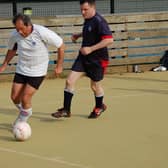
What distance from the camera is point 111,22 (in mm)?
13359

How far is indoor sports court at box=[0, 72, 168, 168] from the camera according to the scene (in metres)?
6.18

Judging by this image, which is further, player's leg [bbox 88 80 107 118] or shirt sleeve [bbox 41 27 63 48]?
player's leg [bbox 88 80 107 118]

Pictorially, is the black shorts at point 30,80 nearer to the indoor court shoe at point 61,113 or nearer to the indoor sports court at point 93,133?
the indoor sports court at point 93,133

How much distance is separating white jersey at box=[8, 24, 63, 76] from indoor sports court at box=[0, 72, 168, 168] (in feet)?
2.78

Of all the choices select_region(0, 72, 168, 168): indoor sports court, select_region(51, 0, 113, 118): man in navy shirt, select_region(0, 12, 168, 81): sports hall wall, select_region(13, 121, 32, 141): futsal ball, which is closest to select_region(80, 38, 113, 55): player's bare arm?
select_region(51, 0, 113, 118): man in navy shirt

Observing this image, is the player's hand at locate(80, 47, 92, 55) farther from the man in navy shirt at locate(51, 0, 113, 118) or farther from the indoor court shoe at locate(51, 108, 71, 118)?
the indoor court shoe at locate(51, 108, 71, 118)

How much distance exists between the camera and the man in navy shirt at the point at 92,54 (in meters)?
7.99

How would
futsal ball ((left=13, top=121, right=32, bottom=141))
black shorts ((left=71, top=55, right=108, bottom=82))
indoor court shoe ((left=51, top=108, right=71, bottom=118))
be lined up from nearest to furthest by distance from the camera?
futsal ball ((left=13, top=121, right=32, bottom=141))
indoor court shoe ((left=51, top=108, right=71, bottom=118))
black shorts ((left=71, top=55, right=108, bottom=82))

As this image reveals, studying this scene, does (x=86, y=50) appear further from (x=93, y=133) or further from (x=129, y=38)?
(x=129, y=38)

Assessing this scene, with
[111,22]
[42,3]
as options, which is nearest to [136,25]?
[111,22]

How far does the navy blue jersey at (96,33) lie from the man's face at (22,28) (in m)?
1.28

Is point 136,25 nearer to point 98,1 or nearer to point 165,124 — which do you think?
point 98,1

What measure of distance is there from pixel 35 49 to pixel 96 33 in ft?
4.04

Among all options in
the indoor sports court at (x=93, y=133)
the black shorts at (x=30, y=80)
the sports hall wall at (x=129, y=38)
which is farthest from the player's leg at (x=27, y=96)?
the sports hall wall at (x=129, y=38)
